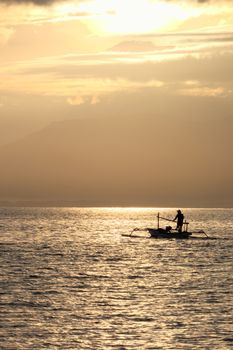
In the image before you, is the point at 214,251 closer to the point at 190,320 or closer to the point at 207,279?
the point at 207,279

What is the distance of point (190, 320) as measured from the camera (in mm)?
51594

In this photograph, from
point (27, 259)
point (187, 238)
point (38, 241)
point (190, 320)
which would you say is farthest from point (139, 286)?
point (38, 241)

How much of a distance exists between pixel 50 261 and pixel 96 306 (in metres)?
39.0

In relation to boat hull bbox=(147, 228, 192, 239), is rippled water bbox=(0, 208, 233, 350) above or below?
below

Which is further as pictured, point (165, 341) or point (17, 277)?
point (17, 277)

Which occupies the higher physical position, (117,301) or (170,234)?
(170,234)

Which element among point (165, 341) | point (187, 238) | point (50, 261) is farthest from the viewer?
point (187, 238)

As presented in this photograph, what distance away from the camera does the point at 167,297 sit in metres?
62.1

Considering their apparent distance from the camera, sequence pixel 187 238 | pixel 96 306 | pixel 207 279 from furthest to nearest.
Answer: pixel 187 238, pixel 207 279, pixel 96 306

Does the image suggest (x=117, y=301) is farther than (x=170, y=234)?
No

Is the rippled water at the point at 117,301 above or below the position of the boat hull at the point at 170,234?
below

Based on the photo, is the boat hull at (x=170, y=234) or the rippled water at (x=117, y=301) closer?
the rippled water at (x=117, y=301)

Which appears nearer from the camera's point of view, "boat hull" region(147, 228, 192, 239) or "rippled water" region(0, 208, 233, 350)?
"rippled water" region(0, 208, 233, 350)

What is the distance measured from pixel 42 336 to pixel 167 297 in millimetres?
17253
